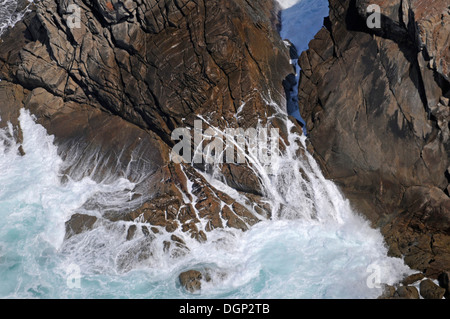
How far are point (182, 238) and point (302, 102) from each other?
935cm

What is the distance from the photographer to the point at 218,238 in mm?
21812

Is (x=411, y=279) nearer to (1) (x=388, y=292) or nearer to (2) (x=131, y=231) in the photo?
(1) (x=388, y=292)

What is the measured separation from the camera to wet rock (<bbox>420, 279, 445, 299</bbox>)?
60.6 feet

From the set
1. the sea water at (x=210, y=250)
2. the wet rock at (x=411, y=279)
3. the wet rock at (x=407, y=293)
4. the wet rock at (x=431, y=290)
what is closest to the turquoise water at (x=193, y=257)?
the sea water at (x=210, y=250)

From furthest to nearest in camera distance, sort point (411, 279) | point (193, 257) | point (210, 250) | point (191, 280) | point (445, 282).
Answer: point (210, 250), point (193, 257), point (191, 280), point (411, 279), point (445, 282)

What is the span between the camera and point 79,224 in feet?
73.6

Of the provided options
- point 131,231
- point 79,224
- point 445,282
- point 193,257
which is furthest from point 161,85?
point 445,282

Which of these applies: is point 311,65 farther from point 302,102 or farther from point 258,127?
point 258,127

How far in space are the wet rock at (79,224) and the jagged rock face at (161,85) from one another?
0.21 m

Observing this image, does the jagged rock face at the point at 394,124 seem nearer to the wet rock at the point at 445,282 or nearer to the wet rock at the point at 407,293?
the wet rock at the point at 445,282

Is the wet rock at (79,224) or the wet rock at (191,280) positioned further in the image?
the wet rock at (79,224)

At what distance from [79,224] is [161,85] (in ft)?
26.2

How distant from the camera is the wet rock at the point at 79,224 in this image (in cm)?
2233

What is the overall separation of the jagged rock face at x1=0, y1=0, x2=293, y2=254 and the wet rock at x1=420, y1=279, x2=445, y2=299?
7589 millimetres
